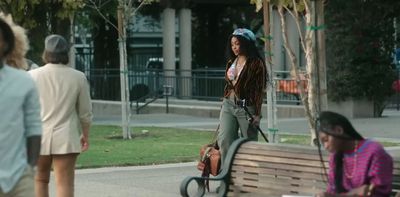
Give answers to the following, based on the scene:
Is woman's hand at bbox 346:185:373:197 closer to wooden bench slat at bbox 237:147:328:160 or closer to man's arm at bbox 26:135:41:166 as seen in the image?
wooden bench slat at bbox 237:147:328:160

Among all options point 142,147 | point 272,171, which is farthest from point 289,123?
point 272,171

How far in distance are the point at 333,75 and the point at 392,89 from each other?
4.97 ft

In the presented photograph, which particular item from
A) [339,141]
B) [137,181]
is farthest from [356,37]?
[339,141]

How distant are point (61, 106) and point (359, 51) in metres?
16.0

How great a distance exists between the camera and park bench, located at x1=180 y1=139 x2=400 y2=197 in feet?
22.9

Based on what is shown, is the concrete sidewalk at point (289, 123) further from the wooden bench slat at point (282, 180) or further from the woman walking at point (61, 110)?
the woman walking at point (61, 110)

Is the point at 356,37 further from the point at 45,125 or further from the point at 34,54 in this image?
the point at 45,125

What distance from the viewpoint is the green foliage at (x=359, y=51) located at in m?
22.6

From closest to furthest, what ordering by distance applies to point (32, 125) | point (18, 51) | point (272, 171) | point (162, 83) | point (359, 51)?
point (32, 125), point (18, 51), point (272, 171), point (359, 51), point (162, 83)

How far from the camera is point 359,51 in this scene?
22.7 meters

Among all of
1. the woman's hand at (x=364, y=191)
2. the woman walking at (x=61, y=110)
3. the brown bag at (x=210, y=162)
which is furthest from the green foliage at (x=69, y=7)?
the woman's hand at (x=364, y=191)

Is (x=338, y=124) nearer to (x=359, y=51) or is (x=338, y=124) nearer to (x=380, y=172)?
(x=380, y=172)

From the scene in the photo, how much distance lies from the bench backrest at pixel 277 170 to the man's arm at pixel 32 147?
7.87 ft

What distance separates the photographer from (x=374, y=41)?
2280cm
